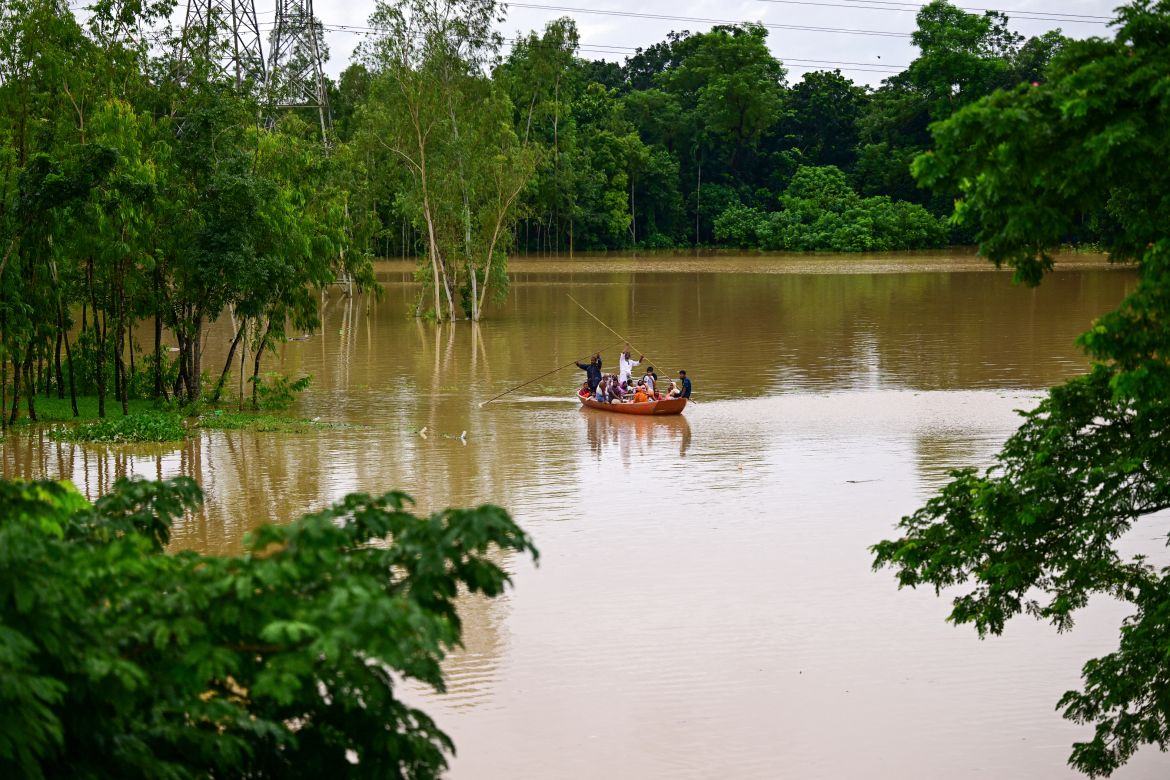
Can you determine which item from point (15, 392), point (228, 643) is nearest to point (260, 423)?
point (15, 392)

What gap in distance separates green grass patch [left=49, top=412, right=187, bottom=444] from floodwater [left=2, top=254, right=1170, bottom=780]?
1.91 ft

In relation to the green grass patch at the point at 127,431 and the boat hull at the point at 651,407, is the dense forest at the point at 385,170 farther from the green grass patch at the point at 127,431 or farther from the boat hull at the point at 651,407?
the boat hull at the point at 651,407

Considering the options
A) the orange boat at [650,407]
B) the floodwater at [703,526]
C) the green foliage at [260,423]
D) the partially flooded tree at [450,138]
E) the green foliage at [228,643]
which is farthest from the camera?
the partially flooded tree at [450,138]

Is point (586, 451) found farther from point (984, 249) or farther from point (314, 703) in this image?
point (314, 703)

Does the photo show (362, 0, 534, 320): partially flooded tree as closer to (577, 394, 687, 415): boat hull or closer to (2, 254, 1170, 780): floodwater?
(2, 254, 1170, 780): floodwater

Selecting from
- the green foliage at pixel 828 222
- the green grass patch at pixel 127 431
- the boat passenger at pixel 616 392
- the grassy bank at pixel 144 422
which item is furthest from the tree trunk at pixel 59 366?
the green foliage at pixel 828 222

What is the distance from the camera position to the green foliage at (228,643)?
5.03m

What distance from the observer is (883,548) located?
10.0 m

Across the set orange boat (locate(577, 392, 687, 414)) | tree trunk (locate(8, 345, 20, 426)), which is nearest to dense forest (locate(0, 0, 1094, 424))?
tree trunk (locate(8, 345, 20, 426))

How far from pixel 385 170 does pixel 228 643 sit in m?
55.8

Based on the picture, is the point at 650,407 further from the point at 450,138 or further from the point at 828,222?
the point at 828,222

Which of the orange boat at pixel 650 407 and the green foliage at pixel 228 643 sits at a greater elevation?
the green foliage at pixel 228 643

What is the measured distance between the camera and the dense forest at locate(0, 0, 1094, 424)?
2405cm

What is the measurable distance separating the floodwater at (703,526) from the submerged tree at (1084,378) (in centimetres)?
181
